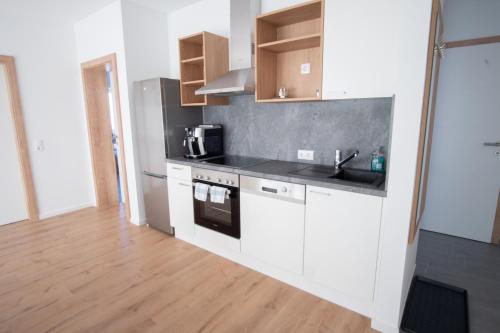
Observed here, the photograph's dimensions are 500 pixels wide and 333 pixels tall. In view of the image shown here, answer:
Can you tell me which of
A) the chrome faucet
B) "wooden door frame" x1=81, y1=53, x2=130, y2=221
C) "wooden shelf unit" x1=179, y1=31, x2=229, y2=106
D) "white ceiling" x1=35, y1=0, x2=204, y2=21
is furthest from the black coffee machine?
"white ceiling" x1=35, y1=0, x2=204, y2=21

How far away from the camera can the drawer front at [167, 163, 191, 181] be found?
2.80m

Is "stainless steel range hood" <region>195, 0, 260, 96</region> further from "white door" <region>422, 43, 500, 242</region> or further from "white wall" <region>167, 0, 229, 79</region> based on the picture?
"white door" <region>422, 43, 500, 242</region>

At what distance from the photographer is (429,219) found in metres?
3.28

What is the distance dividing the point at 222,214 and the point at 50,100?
3.05 m

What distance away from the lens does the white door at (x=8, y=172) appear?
3.41 meters

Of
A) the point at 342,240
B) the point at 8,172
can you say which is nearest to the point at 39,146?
the point at 8,172

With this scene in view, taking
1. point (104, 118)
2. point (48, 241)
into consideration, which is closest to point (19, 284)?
point (48, 241)

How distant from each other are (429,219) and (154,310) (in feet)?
10.5

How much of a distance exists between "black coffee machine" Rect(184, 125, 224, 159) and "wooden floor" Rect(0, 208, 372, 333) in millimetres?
1033

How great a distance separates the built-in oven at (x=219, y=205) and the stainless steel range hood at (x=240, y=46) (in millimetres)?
794

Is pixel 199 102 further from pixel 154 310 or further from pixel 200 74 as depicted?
pixel 154 310

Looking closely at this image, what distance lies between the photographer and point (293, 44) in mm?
2258

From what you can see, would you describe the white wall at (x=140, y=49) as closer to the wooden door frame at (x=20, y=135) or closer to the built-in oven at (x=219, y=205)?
the built-in oven at (x=219, y=205)

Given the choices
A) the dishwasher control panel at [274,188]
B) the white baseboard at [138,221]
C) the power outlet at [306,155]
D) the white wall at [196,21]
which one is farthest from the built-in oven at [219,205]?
the white wall at [196,21]
